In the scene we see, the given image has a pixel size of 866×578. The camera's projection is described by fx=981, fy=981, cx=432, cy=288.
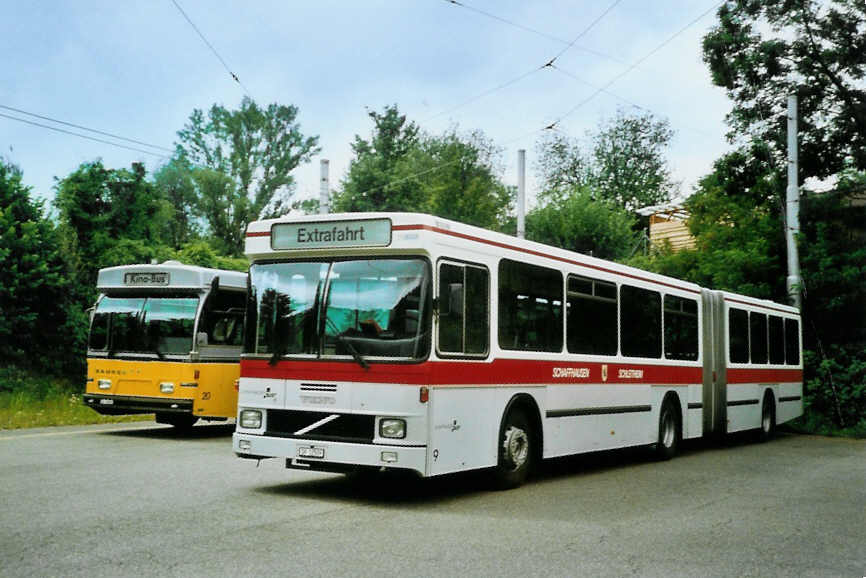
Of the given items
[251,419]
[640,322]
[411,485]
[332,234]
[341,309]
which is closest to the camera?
[341,309]

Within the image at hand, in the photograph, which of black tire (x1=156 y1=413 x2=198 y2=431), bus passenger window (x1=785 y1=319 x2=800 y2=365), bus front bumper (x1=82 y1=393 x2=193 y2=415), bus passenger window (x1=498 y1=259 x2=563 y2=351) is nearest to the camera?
bus passenger window (x1=498 y1=259 x2=563 y2=351)

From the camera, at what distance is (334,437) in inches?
386

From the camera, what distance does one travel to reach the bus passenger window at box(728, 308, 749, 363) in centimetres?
1862

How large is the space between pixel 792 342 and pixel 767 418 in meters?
2.49

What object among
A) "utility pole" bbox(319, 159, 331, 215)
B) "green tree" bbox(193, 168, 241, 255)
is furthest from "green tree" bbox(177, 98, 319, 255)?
"utility pole" bbox(319, 159, 331, 215)

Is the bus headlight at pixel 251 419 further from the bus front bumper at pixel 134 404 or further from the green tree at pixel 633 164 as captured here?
the green tree at pixel 633 164

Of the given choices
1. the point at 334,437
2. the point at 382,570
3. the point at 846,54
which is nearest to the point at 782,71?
the point at 846,54

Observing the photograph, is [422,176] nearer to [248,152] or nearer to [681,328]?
[248,152]

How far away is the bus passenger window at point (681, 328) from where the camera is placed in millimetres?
16062

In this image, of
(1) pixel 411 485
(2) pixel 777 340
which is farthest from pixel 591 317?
(2) pixel 777 340

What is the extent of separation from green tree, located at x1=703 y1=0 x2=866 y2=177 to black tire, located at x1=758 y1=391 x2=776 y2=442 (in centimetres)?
875

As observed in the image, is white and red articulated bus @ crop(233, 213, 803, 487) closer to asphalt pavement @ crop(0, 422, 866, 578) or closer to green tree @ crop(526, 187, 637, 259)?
asphalt pavement @ crop(0, 422, 866, 578)

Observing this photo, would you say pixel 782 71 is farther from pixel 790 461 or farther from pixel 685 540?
pixel 685 540

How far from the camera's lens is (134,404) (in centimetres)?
1625
